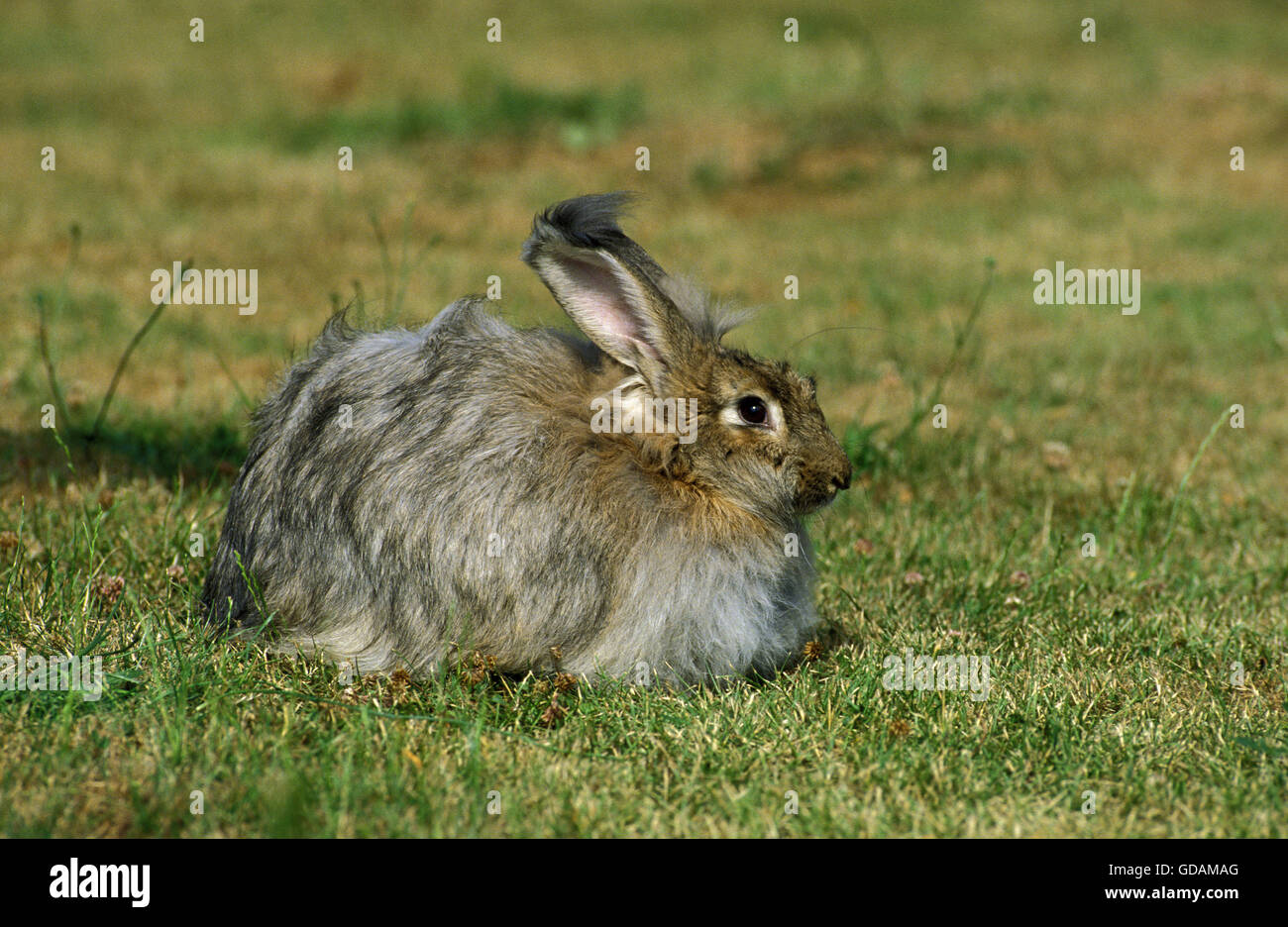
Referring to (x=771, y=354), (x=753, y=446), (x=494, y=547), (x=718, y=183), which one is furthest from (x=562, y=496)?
(x=718, y=183)

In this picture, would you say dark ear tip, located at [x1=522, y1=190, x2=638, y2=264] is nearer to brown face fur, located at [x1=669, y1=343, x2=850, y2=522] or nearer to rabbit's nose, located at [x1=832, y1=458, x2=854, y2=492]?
brown face fur, located at [x1=669, y1=343, x2=850, y2=522]

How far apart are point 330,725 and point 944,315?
6433 millimetres

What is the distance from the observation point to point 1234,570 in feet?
18.2

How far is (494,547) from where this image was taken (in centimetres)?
401

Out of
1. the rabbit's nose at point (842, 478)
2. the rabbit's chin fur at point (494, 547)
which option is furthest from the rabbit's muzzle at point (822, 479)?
the rabbit's chin fur at point (494, 547)

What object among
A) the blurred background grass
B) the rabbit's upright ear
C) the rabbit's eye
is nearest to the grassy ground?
the blurred background grass

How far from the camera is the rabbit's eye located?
13.9 ft

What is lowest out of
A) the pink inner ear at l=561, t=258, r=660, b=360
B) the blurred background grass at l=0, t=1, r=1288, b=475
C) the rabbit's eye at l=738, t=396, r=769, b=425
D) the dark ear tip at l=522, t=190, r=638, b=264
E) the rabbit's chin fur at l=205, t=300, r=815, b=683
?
the rabbit's chin fur at l=205, t=300, r=815, b=683

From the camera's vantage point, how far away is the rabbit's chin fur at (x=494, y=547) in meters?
4.03

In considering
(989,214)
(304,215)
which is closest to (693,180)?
(989,214)

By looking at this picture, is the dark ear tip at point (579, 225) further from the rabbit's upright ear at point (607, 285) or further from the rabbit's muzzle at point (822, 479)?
the rabbit's muzzle at point (822, 479)

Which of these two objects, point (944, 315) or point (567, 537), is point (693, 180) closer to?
point (944, 315)

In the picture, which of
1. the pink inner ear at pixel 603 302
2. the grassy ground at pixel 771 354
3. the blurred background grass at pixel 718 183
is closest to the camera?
the grassy ground at pixel 771 354

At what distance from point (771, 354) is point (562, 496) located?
414 cm
